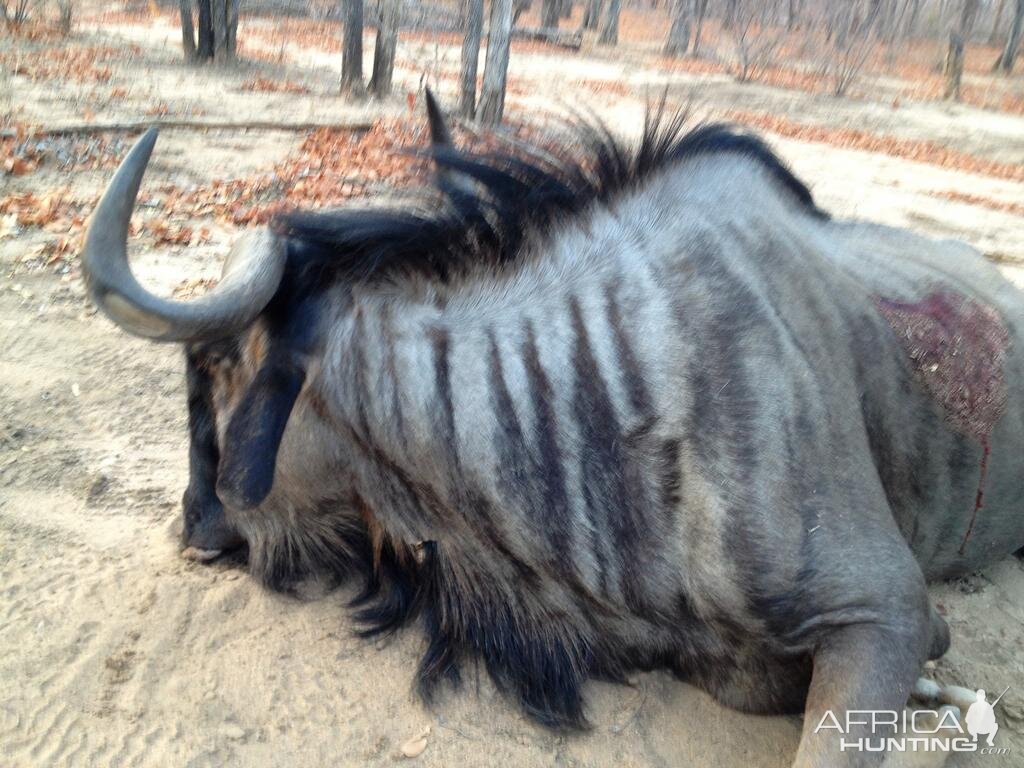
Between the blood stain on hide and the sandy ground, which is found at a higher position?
the blood stain on hide

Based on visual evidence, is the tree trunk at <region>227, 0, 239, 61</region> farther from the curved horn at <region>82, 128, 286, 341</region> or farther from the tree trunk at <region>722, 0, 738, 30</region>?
the tree trunk at <region>722, 0, 738, 30</region>

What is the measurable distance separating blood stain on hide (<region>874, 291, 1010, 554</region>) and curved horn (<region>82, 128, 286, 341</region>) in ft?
6.36

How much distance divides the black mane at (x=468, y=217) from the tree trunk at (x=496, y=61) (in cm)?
711

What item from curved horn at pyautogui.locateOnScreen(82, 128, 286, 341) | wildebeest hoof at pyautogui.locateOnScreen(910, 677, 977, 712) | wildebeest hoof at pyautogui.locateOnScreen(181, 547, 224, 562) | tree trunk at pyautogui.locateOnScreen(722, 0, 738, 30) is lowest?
wildebeest hoof at pyautogui.locateOnScreen(181, 547, 224, 562)

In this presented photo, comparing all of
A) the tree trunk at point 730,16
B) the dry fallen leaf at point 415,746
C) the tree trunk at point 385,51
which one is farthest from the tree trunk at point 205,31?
→ the tree trunk at point 730,16

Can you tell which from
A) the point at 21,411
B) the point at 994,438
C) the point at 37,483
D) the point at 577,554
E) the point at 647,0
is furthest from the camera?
the point at 647,0

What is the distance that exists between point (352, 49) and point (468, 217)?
10205mm

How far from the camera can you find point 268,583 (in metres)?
2.70

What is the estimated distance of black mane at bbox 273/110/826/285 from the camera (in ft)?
7.61

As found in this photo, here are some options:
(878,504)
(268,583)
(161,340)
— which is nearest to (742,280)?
(878,504)

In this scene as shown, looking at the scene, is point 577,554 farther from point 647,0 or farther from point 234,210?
point 647,0

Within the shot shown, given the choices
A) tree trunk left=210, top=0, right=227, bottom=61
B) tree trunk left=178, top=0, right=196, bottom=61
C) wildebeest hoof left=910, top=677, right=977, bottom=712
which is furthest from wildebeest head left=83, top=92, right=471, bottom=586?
tree trunk left=178, top=0, right=196, bottom=61

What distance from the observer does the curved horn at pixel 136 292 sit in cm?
180

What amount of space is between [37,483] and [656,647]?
229 centimetres
